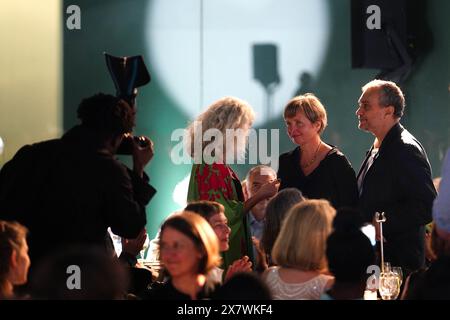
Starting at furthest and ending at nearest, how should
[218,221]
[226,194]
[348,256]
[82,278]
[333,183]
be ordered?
[333,183]
[226,194]
[218,221]
[348,256]
[82,278]

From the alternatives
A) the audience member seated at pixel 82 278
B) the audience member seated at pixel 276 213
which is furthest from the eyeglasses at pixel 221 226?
the audience member seated at pixel 82 278

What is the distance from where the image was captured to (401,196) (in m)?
4.73

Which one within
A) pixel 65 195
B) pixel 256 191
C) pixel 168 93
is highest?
pixel 168 93

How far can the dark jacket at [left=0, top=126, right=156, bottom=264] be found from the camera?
3.72 meters

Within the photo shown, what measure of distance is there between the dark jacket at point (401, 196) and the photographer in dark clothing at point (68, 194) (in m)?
1.37

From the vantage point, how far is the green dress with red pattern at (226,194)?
4617mm

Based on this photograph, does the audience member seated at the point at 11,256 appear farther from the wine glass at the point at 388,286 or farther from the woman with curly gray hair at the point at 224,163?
the wine glass at the point at 388,286

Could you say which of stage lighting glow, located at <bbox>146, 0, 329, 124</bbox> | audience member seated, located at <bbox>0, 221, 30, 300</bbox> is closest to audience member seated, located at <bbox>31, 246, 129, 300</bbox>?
audience member seated, located at <bbox>0, 221, 30, 300</bbox>

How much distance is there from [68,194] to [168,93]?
3774 millimetres

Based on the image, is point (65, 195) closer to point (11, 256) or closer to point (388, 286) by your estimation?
point (11, 256)

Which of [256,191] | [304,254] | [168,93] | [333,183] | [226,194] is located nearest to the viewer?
[304,254]

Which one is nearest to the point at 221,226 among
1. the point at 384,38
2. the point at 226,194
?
the point at 226,194

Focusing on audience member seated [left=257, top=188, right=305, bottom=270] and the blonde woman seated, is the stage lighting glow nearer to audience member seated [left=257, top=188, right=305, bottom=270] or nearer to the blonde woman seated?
audience member seated [left=257, top=188, right=305, bottom=270]
